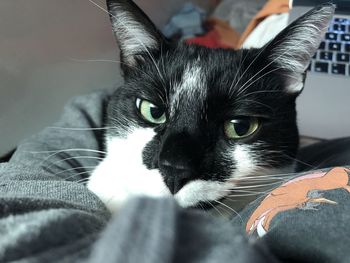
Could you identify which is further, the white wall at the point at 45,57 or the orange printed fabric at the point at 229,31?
the orange printed fabric at the point at 229,31

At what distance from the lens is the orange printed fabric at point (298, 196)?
55cm

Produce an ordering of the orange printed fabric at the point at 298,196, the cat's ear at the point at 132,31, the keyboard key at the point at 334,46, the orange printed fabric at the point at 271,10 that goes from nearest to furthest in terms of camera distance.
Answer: the orange printed fabric at the point at 298,196, the cat's ear at the point at 132,31, the keyboard key at the point at 334,46, the orange printed fabric at the point at 271,10

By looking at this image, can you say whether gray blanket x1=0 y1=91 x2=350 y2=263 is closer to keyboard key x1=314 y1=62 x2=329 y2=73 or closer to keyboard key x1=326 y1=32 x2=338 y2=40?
keyboard key x1=314 y1=62 x2=329 y2=73

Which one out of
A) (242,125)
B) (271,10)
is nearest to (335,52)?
(271,10)

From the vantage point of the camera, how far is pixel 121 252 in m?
0.32

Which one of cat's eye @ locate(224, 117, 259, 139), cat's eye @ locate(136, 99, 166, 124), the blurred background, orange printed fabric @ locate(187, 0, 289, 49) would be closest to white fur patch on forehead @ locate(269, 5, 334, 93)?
cat's eye @ locate(224, 117, 259, 139)

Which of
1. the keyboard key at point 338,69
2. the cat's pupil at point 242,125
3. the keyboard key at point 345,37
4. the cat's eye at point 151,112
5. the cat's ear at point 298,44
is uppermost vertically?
the cat's ear at point 298,44

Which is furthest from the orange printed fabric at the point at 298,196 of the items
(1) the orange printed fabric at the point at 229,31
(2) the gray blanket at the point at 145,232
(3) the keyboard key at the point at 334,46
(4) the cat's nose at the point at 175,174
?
(1) the orange printed fabric at the point at 229,31

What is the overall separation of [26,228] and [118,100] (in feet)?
1.53

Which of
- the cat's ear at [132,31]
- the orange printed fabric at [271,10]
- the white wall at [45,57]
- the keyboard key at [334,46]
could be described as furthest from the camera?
the orange printed fabric at [271,10]

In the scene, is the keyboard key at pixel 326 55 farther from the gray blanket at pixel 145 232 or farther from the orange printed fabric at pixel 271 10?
the gray blanket at pixel 145 232

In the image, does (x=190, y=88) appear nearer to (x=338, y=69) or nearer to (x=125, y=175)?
(x=125, y=175)

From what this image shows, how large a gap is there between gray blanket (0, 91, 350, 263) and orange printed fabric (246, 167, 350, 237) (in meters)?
0.02

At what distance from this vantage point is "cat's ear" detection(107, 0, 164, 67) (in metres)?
0.76
